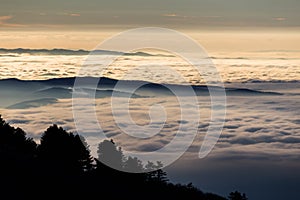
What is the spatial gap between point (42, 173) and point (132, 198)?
7864mm

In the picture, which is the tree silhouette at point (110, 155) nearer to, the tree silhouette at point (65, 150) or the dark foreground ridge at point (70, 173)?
the dark foreground ridge at point (70, 173)

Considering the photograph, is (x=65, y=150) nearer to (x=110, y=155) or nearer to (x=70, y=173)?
(x=110, y=155)

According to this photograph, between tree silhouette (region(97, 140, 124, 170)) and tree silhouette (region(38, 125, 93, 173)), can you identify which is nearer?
tree silhouette (region(38, 125, 93, 173))

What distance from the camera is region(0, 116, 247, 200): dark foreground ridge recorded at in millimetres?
52844

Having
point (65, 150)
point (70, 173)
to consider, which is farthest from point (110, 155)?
point (70, 173)

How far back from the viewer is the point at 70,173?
212ft

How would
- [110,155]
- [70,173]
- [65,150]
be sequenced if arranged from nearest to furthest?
1. [70,173]
2. [65,150]
3. [110,155]

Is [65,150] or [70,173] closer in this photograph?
[70,173]

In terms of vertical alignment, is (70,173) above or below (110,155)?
below

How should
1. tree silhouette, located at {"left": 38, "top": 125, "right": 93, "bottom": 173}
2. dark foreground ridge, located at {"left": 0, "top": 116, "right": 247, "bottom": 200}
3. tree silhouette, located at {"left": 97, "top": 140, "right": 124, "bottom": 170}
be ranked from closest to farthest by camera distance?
dark foreground ridge, located at {"left": 0, "top": 116, "right": 247, "bottom": 200}, tree silhouette, located at {"left": 38, "top": 125, "right": 93, "bottom": 173}, tree silhouette, located at {"left": 97, "top": 140, "right": 124, "bottom": 170}

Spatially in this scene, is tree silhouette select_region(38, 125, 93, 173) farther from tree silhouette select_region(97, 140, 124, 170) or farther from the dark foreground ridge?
tree silhouette select_region(97, 140, 124, 170)

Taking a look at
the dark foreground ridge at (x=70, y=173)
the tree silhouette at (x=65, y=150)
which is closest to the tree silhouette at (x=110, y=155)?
the dark foreground ridge at (x=70, y=173)

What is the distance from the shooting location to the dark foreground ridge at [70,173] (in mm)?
52844

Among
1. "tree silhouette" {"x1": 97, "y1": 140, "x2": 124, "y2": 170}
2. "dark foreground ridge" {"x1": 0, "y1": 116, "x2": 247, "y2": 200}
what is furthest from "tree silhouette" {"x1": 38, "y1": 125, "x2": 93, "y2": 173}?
"tree silhouette" {"x1": 97, "y1": 140, "x2": 124, "y2": 170}
